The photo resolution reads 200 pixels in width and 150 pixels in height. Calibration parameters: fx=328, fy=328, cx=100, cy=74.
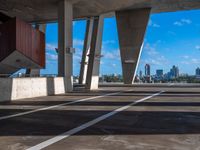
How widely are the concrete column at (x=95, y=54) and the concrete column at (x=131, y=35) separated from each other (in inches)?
231

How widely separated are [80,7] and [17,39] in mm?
7759

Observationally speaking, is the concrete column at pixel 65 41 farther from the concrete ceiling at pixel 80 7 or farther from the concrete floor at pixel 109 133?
the concrete floor at pixel 109 133

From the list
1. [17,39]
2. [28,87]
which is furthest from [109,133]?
[17,39]

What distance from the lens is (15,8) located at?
107ft

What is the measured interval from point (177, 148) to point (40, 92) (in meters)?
17.9

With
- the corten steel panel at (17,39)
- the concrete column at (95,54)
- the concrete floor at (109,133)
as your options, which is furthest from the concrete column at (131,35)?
the concrete floor at (109,133)

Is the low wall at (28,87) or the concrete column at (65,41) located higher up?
the concrete column at (65,41)

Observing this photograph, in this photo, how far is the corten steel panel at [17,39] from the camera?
91.9 ft

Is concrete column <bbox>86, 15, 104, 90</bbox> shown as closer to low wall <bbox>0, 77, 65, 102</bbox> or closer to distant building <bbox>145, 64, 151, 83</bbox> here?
low wall <bbox>0, 77, 65, 102</bbox>

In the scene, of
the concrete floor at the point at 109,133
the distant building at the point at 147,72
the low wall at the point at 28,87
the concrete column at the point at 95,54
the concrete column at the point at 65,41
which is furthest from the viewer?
the distant building at the point at 147,72

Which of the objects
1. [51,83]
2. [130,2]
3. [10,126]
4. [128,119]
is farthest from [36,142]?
[130,2]

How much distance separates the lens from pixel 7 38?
28.3m

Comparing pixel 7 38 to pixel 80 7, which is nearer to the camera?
pixel 7 38

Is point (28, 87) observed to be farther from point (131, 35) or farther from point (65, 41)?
point (131, 35)
